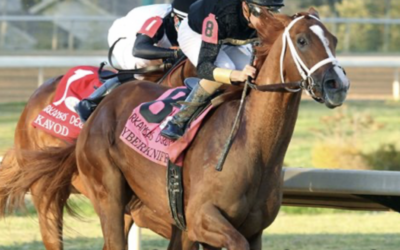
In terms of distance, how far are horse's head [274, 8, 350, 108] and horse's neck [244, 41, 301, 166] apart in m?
0.12

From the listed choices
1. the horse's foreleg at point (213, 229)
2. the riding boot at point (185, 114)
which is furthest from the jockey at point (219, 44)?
the horse's foreleg at point (213, 229)

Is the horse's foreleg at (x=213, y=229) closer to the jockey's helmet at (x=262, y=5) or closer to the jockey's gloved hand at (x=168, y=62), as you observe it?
the jockey's helmet at (x=262, y=5)

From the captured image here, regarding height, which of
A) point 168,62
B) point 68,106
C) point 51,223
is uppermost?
point 168,62

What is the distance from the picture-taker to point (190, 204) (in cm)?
524

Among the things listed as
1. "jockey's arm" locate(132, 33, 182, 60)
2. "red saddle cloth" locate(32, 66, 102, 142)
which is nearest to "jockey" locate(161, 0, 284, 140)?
"jockey's arm" locate(132, 33, 182, 60)

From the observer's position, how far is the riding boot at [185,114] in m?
5.45

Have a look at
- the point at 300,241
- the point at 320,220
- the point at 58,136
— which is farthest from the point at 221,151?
the point at 320,220

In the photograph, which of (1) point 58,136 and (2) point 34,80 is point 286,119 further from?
(2) point 34,80

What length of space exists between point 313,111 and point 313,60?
39.0 ft

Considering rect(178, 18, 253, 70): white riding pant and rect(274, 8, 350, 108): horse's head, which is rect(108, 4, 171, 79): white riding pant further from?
rect(274, 8, 350, 108): horse's head

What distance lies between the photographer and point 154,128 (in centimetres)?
566

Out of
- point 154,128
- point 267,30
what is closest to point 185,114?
point 154,128

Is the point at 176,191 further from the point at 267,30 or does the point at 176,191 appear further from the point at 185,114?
the point at 267,30

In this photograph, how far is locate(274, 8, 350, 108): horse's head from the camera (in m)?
4.53
